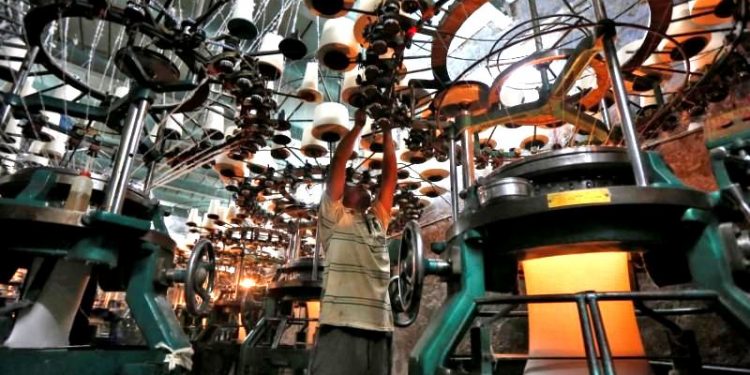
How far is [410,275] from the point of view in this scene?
1.13 meters

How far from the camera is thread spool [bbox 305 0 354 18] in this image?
78.2 inches

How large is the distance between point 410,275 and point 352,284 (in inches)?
30.3

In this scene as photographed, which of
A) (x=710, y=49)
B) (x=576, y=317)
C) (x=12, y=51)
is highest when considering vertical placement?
(x=12, y=51)

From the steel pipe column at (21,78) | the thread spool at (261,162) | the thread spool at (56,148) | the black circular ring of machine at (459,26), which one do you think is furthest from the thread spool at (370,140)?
the thread spool at (56,148)

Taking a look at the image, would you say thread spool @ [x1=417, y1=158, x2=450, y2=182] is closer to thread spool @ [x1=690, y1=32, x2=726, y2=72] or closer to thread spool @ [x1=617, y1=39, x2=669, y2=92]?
thread spool @ [x1=617, y1=39, x2=669, y2=92]

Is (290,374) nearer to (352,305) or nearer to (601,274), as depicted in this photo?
(352,305)

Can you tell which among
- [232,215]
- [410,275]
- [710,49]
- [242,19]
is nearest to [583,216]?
[410,275]

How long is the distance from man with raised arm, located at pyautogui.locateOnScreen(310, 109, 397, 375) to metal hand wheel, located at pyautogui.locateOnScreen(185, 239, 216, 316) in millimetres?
503

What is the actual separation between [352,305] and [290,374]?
1.91 metres

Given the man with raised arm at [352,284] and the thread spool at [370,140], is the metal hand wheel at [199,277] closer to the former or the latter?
the man with raised arm at [352,284]

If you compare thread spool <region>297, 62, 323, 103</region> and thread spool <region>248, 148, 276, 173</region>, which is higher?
thread spool <region>297, 62, 323, 103</region>

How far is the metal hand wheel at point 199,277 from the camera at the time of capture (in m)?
1.52

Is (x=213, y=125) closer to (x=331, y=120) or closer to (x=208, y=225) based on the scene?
(x=331, y=120)

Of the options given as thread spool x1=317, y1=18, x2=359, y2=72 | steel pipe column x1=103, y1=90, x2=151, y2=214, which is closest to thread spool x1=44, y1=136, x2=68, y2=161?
steel pipe column x1=103, y1=90, x2=151, y2=214
